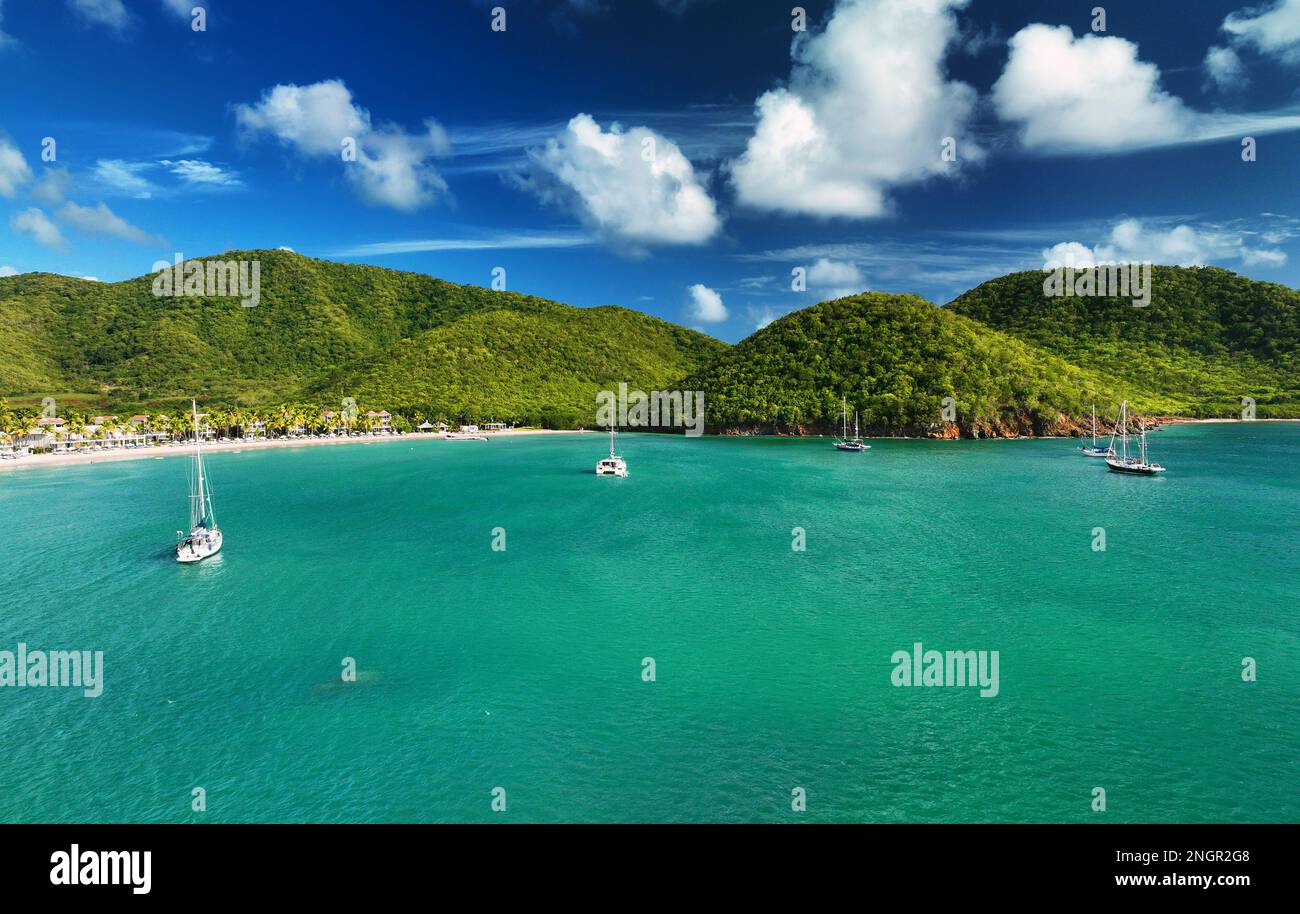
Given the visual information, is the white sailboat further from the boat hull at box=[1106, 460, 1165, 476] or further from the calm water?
the boat hull at box=[1106, 460, 1165, 476]

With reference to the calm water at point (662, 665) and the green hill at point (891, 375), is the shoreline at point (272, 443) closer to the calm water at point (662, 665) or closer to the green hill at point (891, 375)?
the green hill at point (891, 375)

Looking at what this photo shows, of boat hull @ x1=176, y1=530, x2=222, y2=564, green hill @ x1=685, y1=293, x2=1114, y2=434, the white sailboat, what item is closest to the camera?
boat hull @ x1=176, y1=530, x2=222, y2=564

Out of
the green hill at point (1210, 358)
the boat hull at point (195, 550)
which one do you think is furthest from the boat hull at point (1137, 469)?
the green hill at point (1210, 358)

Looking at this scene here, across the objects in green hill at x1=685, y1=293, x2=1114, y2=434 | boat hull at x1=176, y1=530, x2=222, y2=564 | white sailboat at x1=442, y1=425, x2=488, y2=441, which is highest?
green hill at x1=685, y1=293, x2=1114, y2=434

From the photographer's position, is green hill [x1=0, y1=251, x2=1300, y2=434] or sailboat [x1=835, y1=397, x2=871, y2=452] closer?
sailboat [x1=835, y1=397, x2=871, y2=452]

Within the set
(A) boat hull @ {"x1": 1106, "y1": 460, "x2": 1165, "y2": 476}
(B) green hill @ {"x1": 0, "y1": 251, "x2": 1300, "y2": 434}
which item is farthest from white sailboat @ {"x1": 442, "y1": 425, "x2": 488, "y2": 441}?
(A) boat hull @ {"x1": 1106, "y1": 460, "x2": 1165, "y2": 476}
